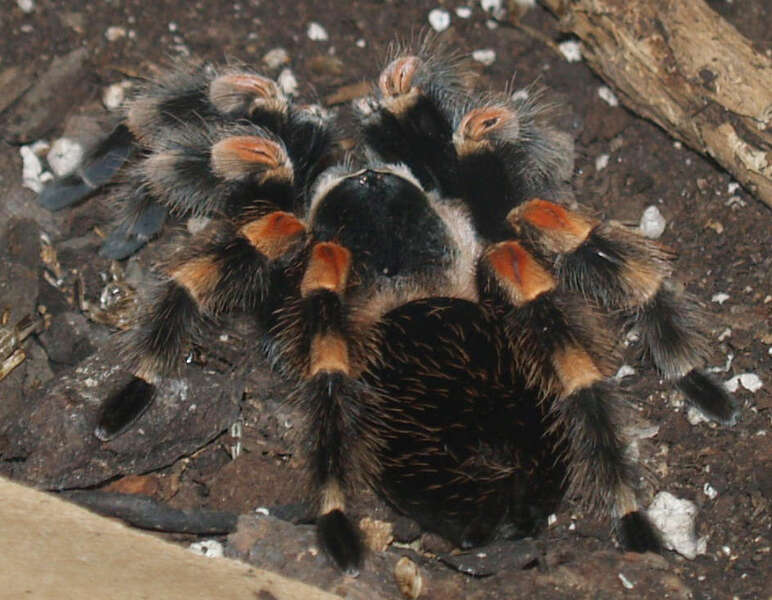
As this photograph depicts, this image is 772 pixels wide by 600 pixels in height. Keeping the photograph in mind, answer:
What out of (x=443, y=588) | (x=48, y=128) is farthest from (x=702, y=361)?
(x=48, y=128)

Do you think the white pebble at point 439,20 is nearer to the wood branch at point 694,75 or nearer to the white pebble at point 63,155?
the wood branch at point 694,75

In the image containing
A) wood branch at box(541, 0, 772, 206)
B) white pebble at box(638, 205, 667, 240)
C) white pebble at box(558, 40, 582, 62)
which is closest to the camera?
wood branch at box(541, 0, 772, 206)

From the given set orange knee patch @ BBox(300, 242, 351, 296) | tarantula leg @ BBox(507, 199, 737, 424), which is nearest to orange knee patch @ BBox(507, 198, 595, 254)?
tarantula leg @ BBox(507, 199, 737, 424)

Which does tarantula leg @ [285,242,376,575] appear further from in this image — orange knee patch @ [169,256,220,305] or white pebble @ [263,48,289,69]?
white pebble @ [263,48,289,69]

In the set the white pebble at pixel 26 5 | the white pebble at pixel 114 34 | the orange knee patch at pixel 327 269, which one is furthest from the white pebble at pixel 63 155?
the orange knee patch at pixel 327 269

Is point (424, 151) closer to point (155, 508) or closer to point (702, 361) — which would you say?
point (702, 361)
